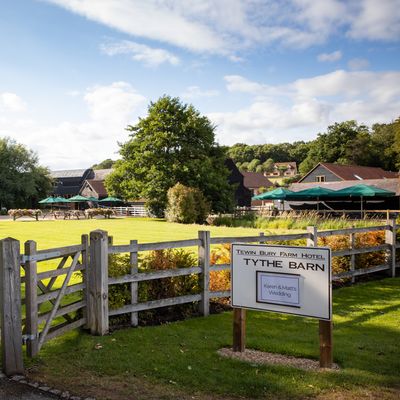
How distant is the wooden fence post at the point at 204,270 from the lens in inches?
313

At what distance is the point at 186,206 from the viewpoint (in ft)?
118

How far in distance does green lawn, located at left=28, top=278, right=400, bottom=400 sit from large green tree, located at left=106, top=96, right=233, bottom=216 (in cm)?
3363

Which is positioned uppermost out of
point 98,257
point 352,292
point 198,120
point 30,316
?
point 198,120

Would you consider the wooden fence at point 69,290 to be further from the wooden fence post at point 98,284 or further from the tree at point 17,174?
the tree at point 17,174

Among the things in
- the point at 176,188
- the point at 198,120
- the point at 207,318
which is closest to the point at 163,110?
the point at 198,120

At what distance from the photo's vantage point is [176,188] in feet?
120

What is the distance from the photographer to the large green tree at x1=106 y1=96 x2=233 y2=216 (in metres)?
41.3

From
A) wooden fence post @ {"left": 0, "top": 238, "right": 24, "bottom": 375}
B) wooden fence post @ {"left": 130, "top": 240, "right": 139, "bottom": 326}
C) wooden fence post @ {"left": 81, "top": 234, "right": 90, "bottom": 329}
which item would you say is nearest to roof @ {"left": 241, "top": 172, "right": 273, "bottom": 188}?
wooden fence post @ {"left": 130, "top": 240, "right": 139, "bottom": 326}

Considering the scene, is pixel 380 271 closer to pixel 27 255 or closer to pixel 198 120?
pixel 27 255

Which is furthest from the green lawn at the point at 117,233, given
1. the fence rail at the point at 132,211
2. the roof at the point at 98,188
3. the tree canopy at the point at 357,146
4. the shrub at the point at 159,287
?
the roof at the point at 98,188

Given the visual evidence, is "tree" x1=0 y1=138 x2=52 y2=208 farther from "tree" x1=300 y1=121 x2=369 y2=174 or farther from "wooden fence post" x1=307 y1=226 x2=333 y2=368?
"wooden fence post" x1=307 y1=226 x2=333 y2=368

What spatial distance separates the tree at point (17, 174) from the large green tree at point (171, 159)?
25653 millimetres

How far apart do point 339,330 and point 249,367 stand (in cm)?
231

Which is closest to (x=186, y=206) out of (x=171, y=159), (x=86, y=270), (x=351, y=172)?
(x=171, y=159)
